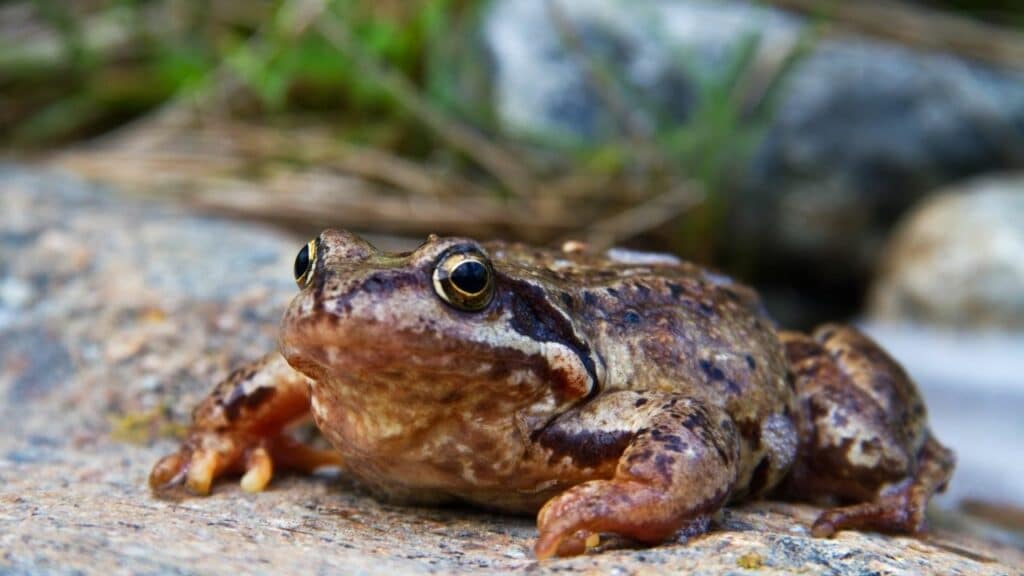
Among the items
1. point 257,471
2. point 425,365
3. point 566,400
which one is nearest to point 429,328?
point 425,365

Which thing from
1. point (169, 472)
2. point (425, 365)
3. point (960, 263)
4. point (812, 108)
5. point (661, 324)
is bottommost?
point (169, 472)

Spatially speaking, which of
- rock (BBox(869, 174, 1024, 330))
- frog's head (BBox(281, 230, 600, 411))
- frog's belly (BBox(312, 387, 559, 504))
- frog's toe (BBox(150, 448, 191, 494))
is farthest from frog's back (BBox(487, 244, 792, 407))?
rock (BBox(869, 174, 1024, 330))

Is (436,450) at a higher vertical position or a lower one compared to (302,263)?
lower

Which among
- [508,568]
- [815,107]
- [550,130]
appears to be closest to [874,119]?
[815,107]

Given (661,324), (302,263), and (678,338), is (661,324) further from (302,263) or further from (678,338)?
(302,263)

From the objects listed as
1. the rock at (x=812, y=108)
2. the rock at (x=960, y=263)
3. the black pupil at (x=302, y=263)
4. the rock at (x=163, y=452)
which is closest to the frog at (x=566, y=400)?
the black pupil at (x=302, y=263)

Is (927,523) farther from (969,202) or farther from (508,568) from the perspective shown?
(969,202)
